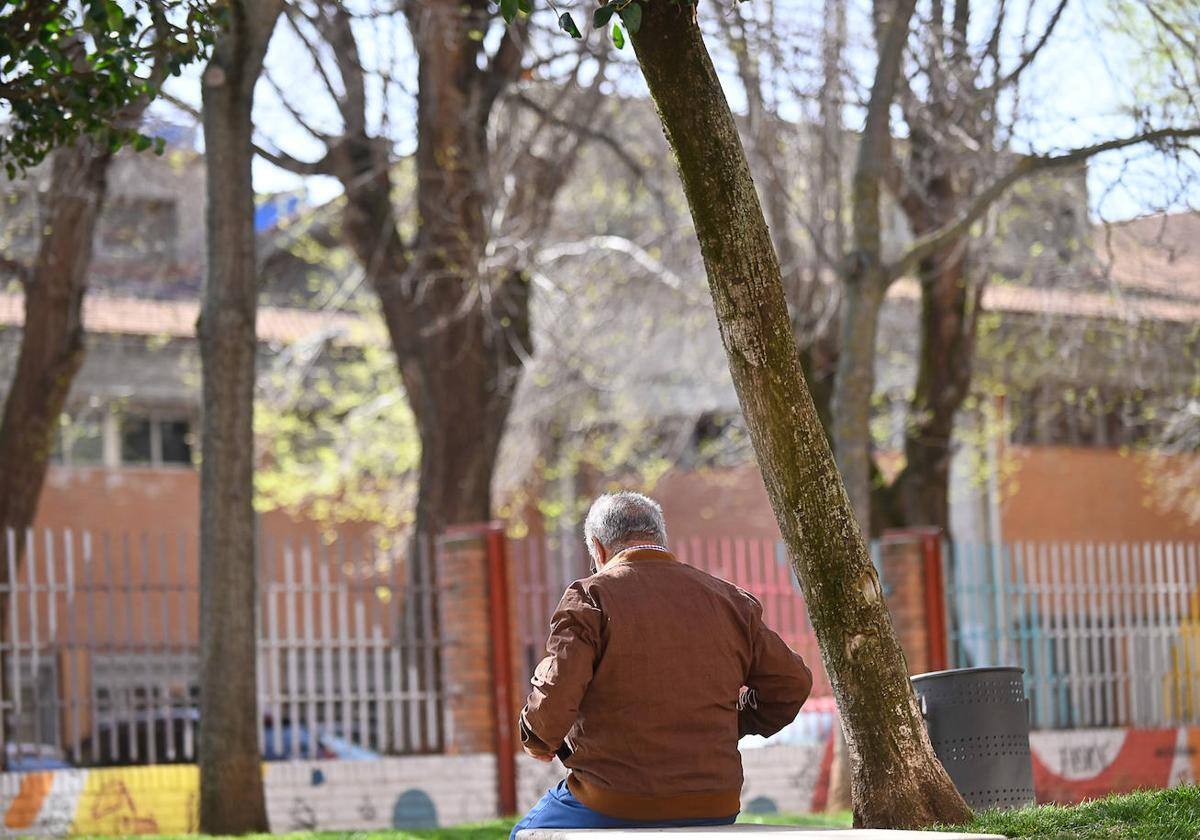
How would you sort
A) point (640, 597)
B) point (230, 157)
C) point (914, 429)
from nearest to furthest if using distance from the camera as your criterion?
point (640, 597) → point (230, 157) → point (914, 429)

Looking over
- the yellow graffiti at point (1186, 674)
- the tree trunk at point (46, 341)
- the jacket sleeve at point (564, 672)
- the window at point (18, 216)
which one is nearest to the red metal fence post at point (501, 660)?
the tree trunk at point (46, 341)

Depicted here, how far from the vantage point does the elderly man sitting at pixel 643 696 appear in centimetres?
546

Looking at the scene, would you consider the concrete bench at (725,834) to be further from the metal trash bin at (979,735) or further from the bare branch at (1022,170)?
the bare branch at (1022,170)

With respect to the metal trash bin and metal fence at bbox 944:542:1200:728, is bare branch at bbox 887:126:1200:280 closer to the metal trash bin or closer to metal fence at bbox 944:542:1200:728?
metal fence at bbox 944:542:1200:728

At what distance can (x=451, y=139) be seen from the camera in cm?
1652

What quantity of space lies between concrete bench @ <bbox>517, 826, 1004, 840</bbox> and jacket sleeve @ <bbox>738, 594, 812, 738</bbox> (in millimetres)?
415

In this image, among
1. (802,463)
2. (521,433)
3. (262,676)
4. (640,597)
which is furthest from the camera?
(521,433)

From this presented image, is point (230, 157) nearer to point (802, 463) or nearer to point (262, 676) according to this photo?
point (262, 676)

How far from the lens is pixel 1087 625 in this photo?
53.6 feet

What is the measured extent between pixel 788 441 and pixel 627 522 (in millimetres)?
844

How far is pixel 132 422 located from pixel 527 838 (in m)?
25.5

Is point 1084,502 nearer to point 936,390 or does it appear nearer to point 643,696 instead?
point 936,390

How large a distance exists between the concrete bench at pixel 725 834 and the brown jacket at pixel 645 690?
15 centimetres

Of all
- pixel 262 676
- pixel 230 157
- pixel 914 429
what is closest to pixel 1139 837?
pixel 230 157
